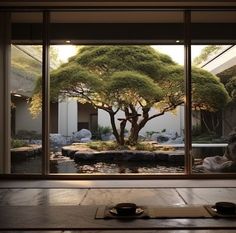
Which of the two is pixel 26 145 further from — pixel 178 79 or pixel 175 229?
pixel 175 229

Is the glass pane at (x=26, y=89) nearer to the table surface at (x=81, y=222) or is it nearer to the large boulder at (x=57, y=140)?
the large boulder at (x=57, y=140)

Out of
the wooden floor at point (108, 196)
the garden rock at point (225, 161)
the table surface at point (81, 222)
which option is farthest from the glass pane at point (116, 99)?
the table surface at point (81, 222)

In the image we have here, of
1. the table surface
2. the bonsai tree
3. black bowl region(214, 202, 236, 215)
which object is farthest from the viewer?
the bonsai tree

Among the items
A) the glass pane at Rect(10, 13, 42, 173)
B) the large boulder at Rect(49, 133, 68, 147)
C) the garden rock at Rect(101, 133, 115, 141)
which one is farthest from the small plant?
the garden rock at Rect(101, 133, 115, 141)

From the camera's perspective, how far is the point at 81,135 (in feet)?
16.3

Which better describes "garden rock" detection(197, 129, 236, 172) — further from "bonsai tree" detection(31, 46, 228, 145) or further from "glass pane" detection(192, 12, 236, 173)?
"bonsai tree" detection(31, 46, 228, 145)

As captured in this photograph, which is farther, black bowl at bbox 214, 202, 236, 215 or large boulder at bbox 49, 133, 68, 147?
large boulder at bbox 49, 133, 68, 147

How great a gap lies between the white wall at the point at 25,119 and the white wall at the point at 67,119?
0.28 m

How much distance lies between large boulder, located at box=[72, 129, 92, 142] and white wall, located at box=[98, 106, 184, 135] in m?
0.21

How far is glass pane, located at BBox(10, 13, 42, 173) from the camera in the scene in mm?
4871

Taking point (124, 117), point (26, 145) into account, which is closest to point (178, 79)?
point (124, 117)

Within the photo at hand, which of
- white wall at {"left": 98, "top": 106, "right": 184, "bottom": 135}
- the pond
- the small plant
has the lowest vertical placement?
the pond

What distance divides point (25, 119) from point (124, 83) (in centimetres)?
146

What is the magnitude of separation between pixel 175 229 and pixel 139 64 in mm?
3657
